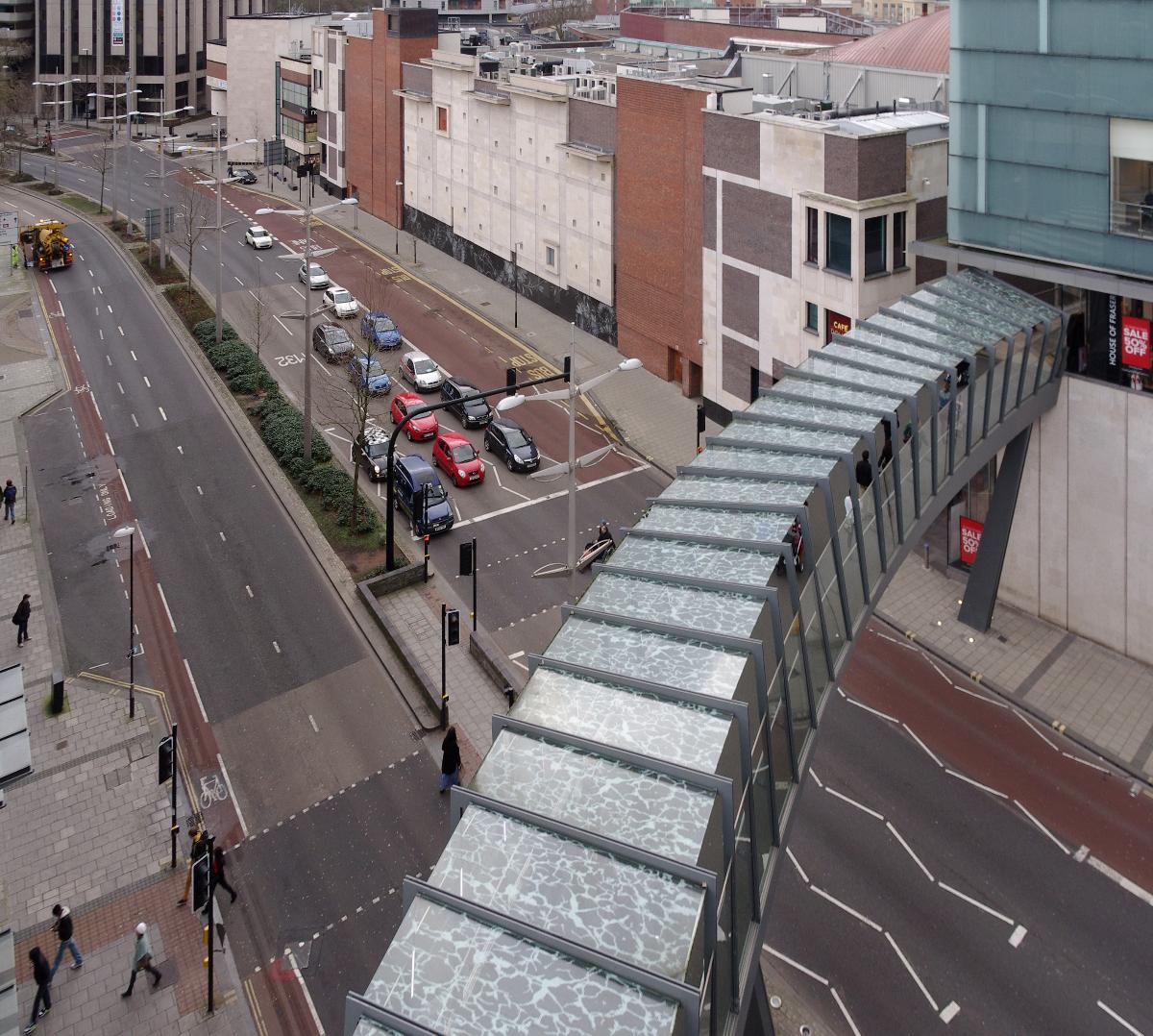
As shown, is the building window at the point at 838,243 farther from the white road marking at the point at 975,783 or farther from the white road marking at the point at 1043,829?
the white road marking at the point at 1043,829

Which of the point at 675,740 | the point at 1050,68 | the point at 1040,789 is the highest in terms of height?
the point at 1050,68

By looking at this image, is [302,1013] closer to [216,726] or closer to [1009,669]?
[216,726]

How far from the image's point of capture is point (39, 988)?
1806cm

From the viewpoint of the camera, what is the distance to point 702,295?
44.4 metres

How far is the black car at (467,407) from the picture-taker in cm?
4394

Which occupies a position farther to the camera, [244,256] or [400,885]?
[244,256]

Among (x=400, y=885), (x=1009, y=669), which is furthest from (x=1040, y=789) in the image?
(x=400, y=885)

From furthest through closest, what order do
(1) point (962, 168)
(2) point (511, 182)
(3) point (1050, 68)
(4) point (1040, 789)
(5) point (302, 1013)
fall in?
(2) point (511, 182)
(1) point (962, 168)
(3) point (1050, 68)
(4) point (1040, 789)
(5) point (302, 1013)

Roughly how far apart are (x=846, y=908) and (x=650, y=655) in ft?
32.0

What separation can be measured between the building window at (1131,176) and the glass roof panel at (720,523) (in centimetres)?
1537

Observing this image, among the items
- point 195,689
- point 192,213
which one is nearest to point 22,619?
point 195,689

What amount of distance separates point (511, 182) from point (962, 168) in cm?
3584

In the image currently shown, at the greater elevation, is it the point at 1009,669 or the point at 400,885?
the point at 1009,669

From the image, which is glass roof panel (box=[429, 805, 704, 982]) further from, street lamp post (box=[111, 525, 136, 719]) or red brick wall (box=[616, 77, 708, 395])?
red brick wall (box=[616, 77, 708, 395])
